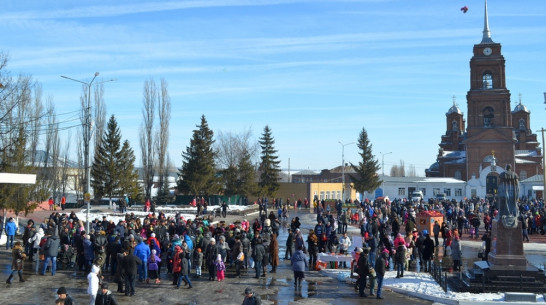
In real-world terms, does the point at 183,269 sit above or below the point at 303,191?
below

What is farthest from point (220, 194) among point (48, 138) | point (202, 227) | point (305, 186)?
point (202, 227)

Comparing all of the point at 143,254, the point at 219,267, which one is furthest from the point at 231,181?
the point at 143,254

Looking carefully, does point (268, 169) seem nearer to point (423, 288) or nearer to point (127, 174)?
point (127, 174)

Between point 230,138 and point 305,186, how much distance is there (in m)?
21.5

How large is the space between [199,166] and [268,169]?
12710 mm

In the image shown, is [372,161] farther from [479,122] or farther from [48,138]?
[48,138]

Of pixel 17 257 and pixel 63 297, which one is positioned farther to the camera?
pixel 17 257

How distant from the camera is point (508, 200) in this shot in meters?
16.2

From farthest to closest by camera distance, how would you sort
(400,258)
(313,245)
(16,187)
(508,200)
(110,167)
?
(110,167), (16,187), (313,245), (400,258), (508,200)

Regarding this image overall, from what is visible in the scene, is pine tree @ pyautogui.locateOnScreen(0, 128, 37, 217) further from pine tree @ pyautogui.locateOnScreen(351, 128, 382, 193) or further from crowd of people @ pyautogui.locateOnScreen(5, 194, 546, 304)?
pine tree @ pyautogui.locateOnScreen(351, 128, 382, 193)

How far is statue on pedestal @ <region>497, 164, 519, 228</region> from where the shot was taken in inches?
628

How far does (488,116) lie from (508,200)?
7435cm

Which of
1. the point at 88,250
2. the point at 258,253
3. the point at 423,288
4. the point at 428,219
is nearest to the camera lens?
the point at 423,288

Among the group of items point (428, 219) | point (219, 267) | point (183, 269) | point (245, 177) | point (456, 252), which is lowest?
point (219, 267)
